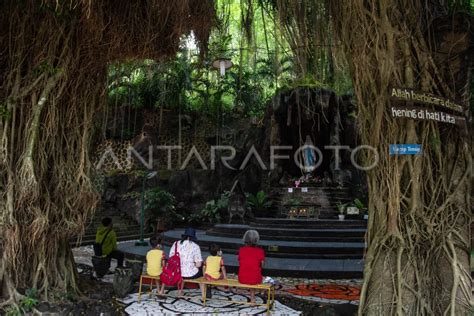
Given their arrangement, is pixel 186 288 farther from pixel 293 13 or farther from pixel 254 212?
pixel 254 212

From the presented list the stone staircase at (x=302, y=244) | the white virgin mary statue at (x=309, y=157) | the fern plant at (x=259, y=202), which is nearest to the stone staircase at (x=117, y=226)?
the stone staircase at (x=302, y=244)

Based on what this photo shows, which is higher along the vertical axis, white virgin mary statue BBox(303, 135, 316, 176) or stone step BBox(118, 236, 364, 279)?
white virgin mary statue BBox(303, 135, 316, 176)

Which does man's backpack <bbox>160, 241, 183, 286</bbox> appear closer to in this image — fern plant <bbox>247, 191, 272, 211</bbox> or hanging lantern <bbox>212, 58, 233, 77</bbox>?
hanging lantern <bbox>212, 58, 233, 77</bbox>

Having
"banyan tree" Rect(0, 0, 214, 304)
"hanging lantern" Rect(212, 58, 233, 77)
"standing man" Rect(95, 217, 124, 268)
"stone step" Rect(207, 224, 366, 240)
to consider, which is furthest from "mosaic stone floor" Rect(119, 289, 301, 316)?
"stone step" Rect(207, 224, 366, 240)

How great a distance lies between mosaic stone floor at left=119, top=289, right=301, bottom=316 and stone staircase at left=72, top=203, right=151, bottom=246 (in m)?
5.67

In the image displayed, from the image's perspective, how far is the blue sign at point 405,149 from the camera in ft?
11.5

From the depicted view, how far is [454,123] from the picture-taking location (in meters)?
3.57

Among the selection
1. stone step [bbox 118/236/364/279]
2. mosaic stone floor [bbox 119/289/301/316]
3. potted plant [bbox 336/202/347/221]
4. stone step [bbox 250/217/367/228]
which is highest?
potted plant [bbox 336/202/347/221]

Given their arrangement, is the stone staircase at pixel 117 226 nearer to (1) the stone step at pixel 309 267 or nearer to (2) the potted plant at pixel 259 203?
(2) the potted plant at pixel 259 203

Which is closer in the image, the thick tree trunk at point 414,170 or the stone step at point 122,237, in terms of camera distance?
the thick tree trunk at point 414,170

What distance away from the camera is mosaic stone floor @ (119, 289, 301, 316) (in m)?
4.59

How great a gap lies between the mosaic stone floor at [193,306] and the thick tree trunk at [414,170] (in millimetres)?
1414

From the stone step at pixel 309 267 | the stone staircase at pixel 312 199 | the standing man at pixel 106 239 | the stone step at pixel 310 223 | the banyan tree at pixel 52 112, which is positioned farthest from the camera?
the stone staircase at pixel 312 199

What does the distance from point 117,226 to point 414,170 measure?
10186 mm
